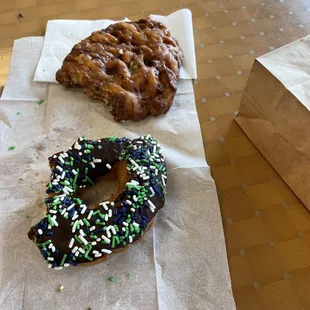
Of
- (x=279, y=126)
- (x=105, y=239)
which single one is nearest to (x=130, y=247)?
(x=105, y=239)

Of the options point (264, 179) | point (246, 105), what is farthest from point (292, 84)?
point (264, 179)

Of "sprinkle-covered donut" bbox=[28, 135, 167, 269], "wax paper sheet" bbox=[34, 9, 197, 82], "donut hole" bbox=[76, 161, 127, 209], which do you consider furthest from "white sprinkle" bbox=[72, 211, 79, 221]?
"wax paper sheet" bbox=[34, 9, 197, 82]

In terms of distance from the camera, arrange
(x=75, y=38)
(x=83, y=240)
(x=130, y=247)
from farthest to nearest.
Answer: (x=75, y=38), (x=130, y=247), (x=83, y=240)

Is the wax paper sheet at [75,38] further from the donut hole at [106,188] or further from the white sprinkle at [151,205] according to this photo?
the white sprinkle at [151,205]

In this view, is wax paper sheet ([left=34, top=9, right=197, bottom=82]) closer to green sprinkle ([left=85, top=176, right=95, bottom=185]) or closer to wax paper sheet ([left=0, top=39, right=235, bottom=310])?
wax paper sheet ([left=0, top=39, right=235, bottom=310])

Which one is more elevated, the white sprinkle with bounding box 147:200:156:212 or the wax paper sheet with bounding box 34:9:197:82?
the wax paper sheet with bounding box 34:9:197:82

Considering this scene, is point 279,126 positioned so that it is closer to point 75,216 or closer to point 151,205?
point 151,205
